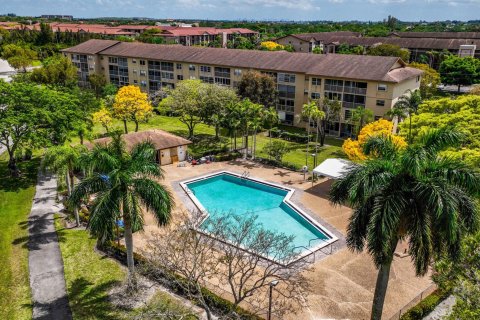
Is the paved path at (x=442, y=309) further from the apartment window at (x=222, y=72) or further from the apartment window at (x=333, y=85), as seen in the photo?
the apartment window at (x=222, y=72)

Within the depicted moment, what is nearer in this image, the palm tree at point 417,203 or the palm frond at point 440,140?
the palm tree at point 417,203

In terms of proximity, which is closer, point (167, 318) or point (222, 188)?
point (167, 318)

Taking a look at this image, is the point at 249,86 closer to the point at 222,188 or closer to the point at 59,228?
the point at 222,188

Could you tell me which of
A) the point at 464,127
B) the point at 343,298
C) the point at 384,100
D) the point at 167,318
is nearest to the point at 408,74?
the point at 384,100

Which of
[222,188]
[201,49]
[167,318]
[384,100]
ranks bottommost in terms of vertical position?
[222,188]

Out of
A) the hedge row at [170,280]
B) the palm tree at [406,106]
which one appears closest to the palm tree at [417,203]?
the hedge row at [170,280]
